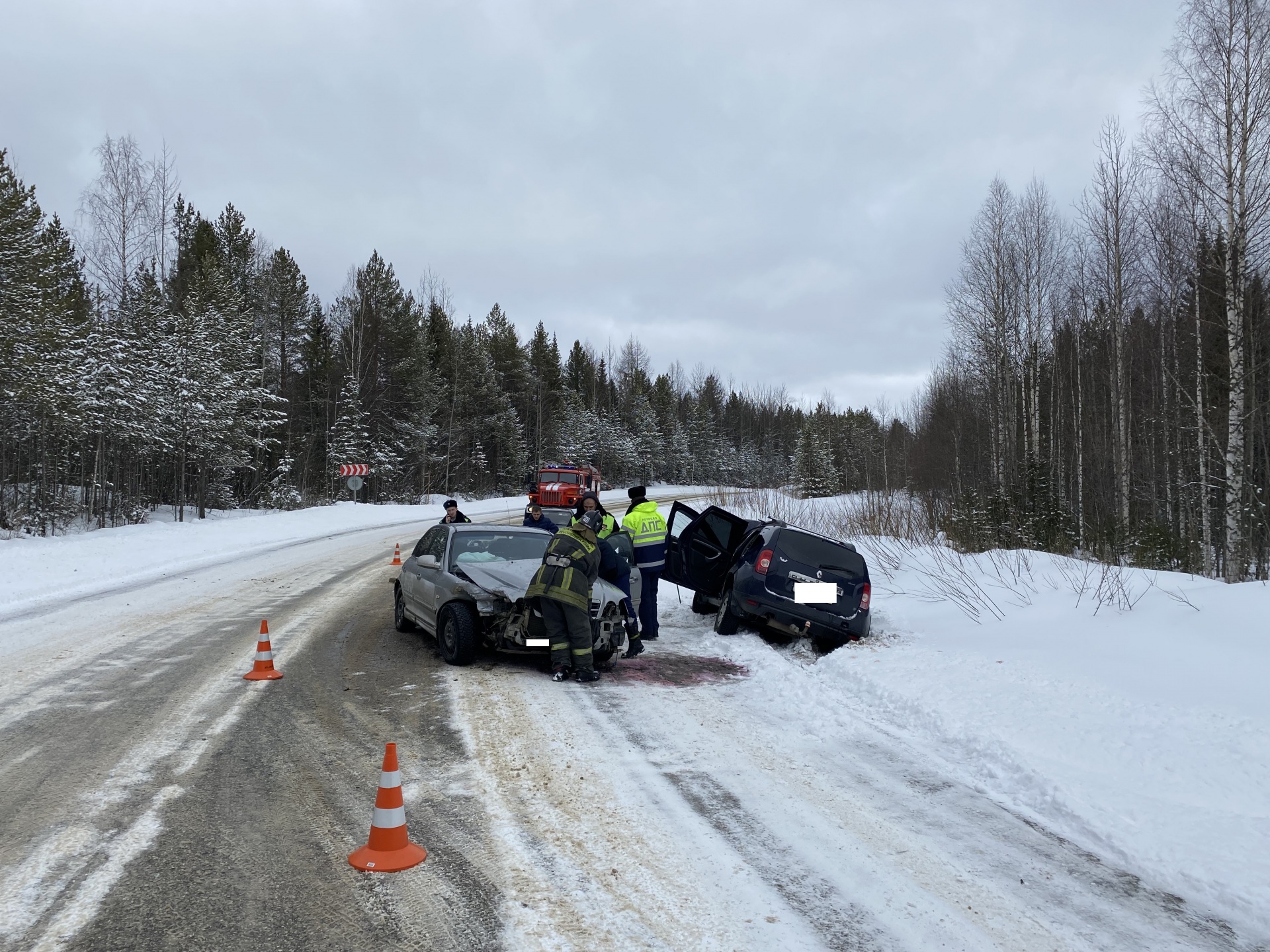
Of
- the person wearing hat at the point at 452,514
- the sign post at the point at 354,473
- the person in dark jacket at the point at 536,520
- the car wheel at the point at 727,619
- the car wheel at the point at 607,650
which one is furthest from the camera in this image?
the sign post at the point at 354,473

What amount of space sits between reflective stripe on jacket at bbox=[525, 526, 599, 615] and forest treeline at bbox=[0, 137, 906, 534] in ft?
57.8

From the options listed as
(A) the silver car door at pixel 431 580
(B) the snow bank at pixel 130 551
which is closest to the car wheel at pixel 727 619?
(A) the silver car door at pixel 431 580

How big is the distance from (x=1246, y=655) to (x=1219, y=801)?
2.51 metres

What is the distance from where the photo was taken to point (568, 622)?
707 cm

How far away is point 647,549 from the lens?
363 inches

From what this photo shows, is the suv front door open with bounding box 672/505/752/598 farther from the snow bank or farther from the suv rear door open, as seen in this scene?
the snow bank

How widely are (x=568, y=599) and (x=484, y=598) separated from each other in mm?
1087

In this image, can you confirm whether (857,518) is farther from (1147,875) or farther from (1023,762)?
(1147,875)

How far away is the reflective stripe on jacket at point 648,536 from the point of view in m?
9.20

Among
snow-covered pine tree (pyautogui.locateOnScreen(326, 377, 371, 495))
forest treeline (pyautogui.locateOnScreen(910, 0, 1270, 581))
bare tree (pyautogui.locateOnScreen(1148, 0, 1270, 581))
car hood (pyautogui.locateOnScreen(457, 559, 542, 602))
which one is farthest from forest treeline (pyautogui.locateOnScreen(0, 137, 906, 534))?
bare tree (pyautogui.locateOnScreen(1148, 0, 1270, 581))

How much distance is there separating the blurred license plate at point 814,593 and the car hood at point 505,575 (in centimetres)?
297

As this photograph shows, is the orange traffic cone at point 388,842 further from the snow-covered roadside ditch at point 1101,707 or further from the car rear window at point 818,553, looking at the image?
the car rear window at point 818,553

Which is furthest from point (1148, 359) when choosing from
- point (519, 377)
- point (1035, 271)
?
point (519, 377)

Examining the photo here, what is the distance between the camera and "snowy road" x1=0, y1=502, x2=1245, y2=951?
9.93 feet
